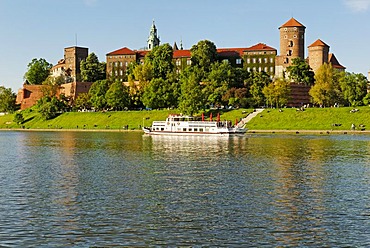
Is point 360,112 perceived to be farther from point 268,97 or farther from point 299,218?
point 299,218

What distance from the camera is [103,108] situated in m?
136

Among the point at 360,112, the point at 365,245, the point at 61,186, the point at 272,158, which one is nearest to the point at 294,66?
the point at 360,112

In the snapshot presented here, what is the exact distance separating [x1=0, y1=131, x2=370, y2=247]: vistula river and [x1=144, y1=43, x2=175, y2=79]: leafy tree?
103 m

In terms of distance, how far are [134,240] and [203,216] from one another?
434cm

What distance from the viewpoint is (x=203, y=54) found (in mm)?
145000

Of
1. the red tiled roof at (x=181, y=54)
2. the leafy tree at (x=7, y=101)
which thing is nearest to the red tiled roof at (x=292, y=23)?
the red tiled roof at (x=181, y=54)

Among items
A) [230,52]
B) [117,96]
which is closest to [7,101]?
[117,96]

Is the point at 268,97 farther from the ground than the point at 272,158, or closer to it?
farther from the ground

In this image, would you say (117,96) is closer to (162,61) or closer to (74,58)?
(162,61)

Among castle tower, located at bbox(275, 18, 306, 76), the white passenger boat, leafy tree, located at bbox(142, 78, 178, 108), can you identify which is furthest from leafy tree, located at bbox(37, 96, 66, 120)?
castle tower, located at bbox(275, 18, 306, 76)

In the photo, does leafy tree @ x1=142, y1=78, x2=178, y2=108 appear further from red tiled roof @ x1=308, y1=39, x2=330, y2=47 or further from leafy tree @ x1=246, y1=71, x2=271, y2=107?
red tiled roof @ x1=308, y1=39, x2=330, y2=47

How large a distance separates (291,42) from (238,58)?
629 inches

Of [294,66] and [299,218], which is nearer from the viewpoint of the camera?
[299,218]

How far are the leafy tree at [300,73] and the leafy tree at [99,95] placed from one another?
43208 millimetres
